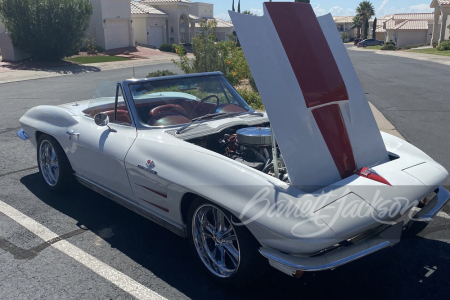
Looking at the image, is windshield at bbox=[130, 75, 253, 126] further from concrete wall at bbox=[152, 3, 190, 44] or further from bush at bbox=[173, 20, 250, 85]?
concrete wall at bbox=[152, 3, 190, 44]

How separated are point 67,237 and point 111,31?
37.2 metres

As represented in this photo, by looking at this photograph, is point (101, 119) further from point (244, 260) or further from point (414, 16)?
point (414, 16)

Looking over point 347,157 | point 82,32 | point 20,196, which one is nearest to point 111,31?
point 82,32

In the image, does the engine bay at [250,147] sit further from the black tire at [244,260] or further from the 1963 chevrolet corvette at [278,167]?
the black tire at [244,260]

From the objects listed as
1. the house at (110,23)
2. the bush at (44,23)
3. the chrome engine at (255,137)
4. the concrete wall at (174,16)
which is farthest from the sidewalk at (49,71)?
the concrete wall at (174,16)

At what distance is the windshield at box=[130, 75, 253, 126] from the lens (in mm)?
4418

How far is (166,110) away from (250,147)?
1.14 meters

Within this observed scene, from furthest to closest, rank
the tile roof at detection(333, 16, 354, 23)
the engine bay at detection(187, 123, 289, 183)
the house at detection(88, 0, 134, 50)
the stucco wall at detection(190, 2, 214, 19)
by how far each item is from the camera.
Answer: the tile roof at detection(333, 16, 354, 23) < the stucco wall at detection(190, 2, 214, 19) < the house at detection(88, 0, 134, 50) < the engine bay at detection(187, 123, 289, 183)

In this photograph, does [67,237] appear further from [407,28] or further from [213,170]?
[407,28]

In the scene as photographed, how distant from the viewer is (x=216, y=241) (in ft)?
11.1

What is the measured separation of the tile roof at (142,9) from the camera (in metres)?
45.0

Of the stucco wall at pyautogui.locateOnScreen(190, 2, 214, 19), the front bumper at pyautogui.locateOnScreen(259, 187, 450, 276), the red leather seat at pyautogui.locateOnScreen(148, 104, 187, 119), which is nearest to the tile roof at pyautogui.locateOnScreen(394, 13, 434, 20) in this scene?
the stucco wall at pyautogui.locateOnScreen(190, 2, 214, 19)

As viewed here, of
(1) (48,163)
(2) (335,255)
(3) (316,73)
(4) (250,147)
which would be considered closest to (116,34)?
(1) (48,163)

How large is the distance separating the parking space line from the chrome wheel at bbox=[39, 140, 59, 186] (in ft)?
1.99
